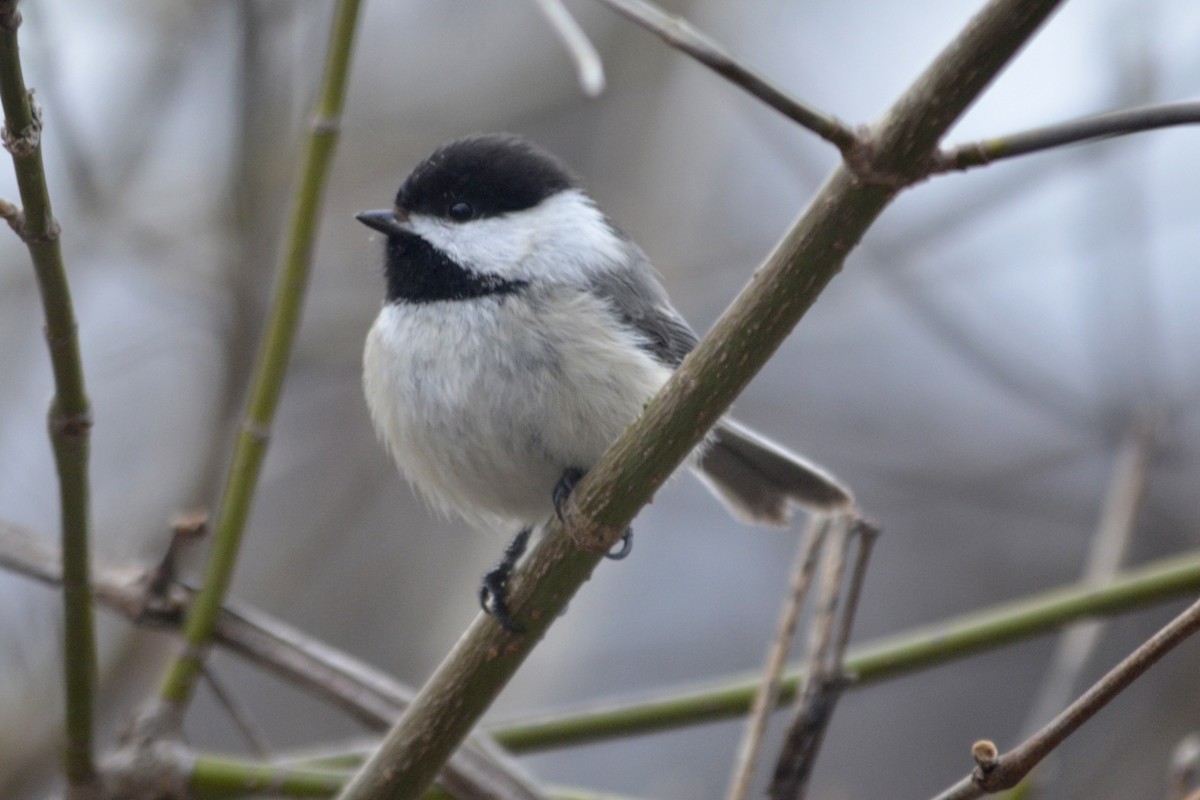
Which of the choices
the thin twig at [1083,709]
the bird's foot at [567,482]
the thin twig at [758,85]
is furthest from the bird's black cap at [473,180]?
the thin twig at [1083,709]

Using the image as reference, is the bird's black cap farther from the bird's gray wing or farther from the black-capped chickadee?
the bird's gray wing

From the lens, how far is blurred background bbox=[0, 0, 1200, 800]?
292 centimetres

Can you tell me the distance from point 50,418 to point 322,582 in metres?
3.43

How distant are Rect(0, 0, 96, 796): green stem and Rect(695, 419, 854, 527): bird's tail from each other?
109cm

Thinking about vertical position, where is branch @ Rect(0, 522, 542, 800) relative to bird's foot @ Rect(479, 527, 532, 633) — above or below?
below

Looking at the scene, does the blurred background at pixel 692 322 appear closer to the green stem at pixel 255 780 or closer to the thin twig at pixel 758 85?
the green stem at pixel 255 780

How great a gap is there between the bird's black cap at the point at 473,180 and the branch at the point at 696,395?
939mm

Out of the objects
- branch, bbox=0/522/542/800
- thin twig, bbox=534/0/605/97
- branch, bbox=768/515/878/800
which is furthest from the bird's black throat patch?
branch, bbox=768/515/878/800

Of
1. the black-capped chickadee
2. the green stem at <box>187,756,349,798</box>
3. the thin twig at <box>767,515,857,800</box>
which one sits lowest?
the green stem at <box>187,756,349,798</box>

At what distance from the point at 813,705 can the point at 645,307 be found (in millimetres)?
895

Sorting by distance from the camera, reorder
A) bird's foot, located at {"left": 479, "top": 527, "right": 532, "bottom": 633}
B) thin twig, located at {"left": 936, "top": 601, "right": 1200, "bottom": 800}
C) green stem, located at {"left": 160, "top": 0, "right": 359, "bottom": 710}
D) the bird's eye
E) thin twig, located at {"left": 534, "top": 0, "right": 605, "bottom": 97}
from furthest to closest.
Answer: the bird's eye
green stem, located at {"left": 160, "top": 0, "right": 359, "bottom": 710}
thin twig, located at {"left": 534, "top": 0, "right": 605, "bottom": 97}
bird's foot, located at {"left": 479, "top": 527, "right": 532, "bottom": 633}
thin twig, located at {"left": 936, "top": 601, "right": 1200, "bottom": 800}

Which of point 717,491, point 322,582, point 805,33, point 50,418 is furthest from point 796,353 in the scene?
point 50,418

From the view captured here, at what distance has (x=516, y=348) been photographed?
1.93 meters

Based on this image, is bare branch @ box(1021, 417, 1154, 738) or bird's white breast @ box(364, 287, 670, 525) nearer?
bare branch @ box(1021, 417, 1154, 738)
